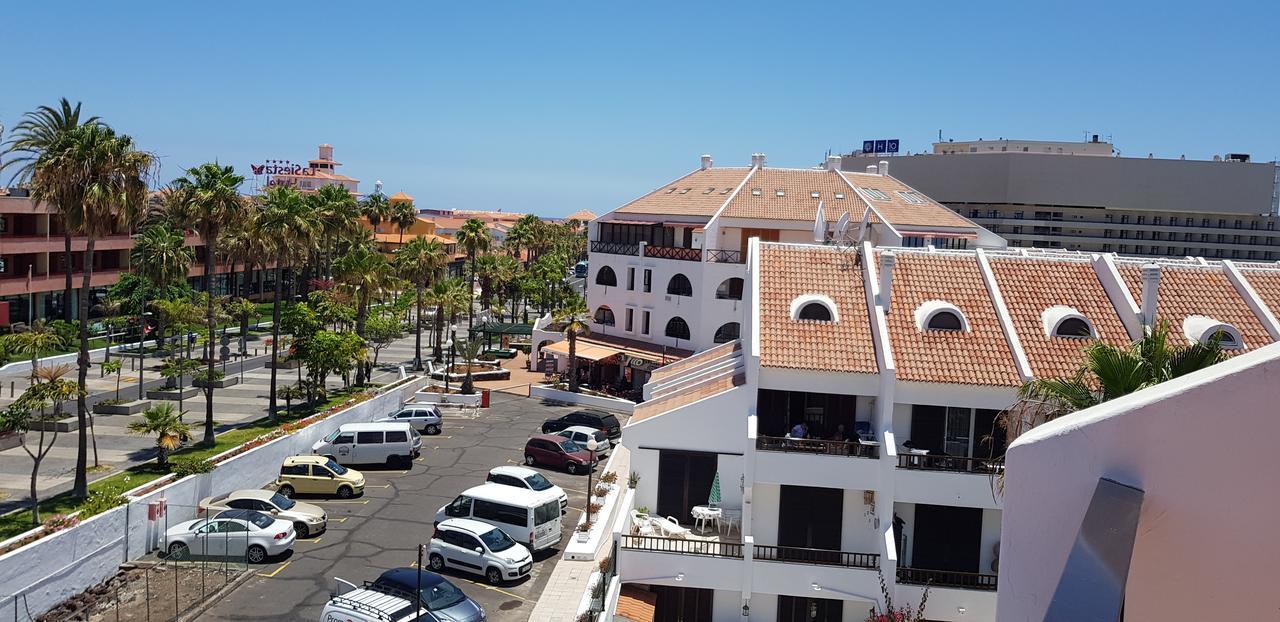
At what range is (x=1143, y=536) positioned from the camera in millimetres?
6512

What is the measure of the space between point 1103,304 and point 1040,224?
9880 centimetres

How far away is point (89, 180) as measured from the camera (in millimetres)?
28516

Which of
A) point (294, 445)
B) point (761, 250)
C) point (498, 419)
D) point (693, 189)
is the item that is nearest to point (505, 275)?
point (693, 189)

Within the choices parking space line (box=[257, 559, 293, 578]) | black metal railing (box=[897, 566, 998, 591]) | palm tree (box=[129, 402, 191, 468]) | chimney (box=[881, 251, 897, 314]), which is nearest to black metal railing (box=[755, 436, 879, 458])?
black metal railing (box=[897, 566, 998, 591])

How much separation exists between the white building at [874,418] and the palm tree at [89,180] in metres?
18.0

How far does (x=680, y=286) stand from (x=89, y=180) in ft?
112

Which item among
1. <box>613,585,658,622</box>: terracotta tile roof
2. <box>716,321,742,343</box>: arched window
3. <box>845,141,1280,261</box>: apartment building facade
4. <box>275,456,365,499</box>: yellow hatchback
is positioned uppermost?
<box>845,141,1280,261</box>: apartment building facade

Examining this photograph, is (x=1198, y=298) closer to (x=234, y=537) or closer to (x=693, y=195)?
(x=234, y=537)

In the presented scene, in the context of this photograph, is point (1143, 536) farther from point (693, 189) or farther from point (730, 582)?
point (693, 189)

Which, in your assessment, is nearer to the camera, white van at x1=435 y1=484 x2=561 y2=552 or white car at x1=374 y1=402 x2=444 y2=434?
white van at x1=435 y1=484 x2=561 y2=552

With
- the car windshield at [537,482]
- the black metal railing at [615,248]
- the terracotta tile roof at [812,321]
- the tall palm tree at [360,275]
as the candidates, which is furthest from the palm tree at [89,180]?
the black metal railing at [615,248]

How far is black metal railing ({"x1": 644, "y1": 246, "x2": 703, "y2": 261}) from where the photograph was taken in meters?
55.0

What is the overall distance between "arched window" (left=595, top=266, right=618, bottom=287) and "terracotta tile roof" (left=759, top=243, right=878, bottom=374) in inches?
1221

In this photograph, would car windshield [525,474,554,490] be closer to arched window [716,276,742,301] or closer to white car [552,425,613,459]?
white car [552,425,613,459]
